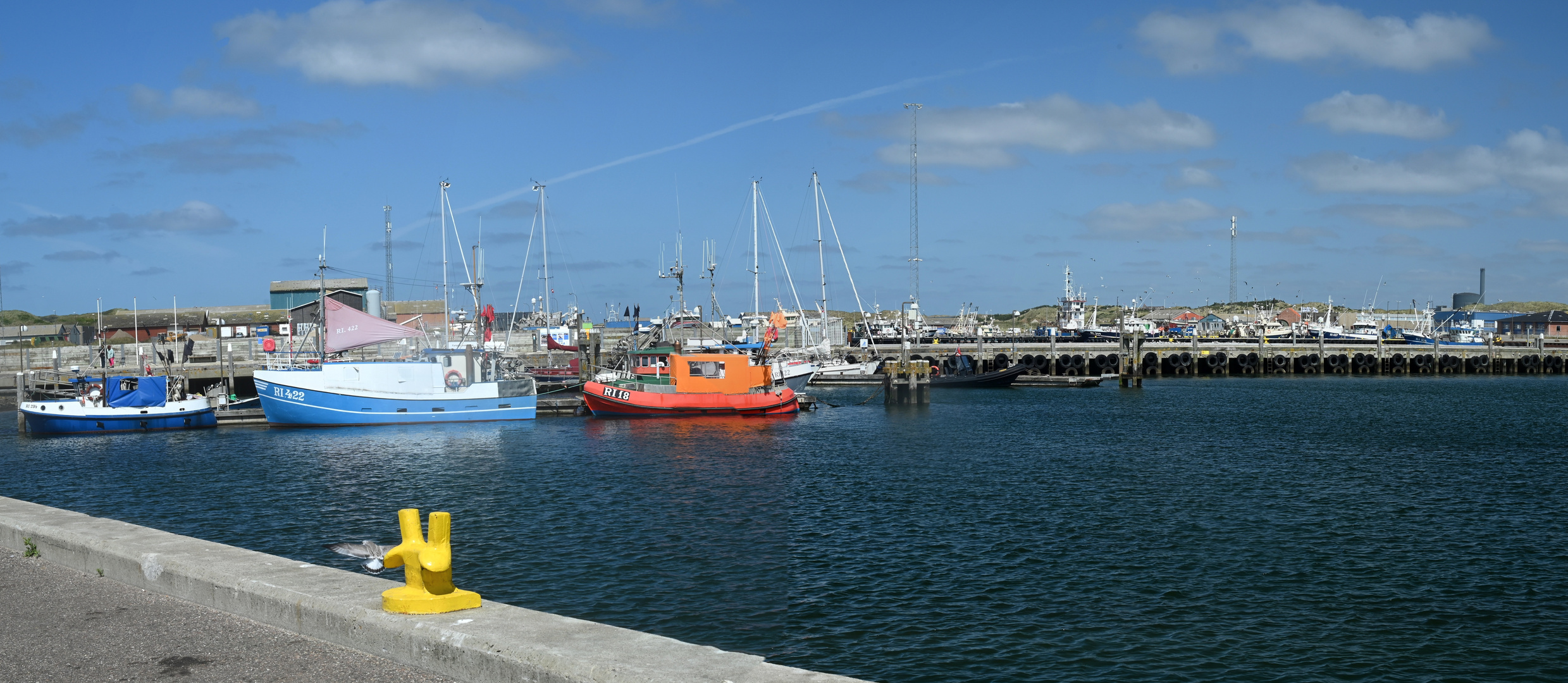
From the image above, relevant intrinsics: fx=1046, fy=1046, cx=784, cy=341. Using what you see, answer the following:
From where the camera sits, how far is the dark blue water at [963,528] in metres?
14.0

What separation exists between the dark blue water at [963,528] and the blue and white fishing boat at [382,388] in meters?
2.19

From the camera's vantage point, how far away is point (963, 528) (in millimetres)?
21562

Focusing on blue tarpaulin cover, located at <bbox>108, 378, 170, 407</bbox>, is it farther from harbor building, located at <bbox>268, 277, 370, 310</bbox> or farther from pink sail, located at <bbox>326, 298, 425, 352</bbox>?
harbor building, located at <bbox>268, 277, 370, 310</bbox>

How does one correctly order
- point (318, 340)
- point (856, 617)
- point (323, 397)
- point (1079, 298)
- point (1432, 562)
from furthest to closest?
point (1079, 298) < point (318, 340) < point (323, 397) < point (1432, 562) < point (856, 617)

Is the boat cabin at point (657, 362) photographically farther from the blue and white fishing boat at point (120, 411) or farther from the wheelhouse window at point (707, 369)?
the blue and white fishing boat at point (120, 411)

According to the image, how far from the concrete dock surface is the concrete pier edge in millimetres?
126

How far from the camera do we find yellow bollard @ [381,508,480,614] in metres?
7.30

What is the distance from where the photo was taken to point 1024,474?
97.3 ft

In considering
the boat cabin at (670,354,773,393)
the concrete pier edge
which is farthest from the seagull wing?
the boat cabin at (670,354,773,393)

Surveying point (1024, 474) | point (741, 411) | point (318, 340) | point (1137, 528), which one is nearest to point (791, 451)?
point (1024, 474)

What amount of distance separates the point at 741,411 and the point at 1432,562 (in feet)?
103

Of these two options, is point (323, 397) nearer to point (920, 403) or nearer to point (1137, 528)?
point (920, 403)

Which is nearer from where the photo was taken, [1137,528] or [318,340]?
[1137,528]

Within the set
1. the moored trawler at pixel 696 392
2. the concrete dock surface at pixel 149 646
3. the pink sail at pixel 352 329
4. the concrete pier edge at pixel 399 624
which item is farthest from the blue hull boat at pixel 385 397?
the concrete dock surface at pixel 149 646
